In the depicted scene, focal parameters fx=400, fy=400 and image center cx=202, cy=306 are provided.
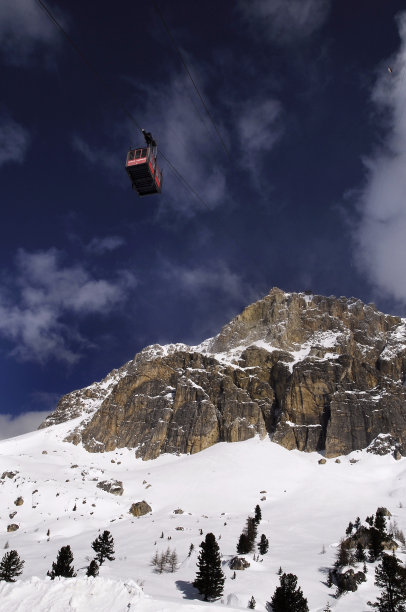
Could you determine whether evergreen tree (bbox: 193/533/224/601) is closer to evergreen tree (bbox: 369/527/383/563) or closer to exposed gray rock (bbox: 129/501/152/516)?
evergreen tree (bbox: 369/527/383/563)

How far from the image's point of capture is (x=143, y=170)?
2142cm

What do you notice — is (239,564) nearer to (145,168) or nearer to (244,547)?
(244,547)

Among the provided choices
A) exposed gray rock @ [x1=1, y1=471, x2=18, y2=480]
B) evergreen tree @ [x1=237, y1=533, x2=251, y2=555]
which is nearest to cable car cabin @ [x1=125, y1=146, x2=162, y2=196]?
evergreen tree @ [x1=237, y1=533, x2=251, y2=555]

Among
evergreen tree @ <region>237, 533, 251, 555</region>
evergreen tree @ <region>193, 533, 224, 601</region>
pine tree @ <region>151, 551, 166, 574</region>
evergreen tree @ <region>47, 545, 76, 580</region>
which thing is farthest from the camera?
evergreen tree @ <region>237, 533, 251, 555</region>

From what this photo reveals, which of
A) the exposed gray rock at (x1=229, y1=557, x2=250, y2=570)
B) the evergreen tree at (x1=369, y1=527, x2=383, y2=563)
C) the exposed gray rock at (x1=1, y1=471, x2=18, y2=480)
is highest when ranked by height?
the exposed gray rock at (x1=1, y1=471, x2=18, y2=480)

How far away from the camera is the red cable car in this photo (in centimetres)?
2131

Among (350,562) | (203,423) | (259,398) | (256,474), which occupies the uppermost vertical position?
(259,398)

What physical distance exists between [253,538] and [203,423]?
7560cm

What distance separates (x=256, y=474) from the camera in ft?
318

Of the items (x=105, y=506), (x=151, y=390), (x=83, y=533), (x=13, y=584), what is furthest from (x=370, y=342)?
(x=13, y=584)

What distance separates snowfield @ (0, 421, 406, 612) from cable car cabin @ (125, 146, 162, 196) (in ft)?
67.4

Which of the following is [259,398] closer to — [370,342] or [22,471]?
[370,342]

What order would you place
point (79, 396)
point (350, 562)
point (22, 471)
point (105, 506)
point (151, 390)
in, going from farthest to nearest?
point (79, 396)
point (151, 390)
point (22, 471)
point (105, 506)
point (350, 562)

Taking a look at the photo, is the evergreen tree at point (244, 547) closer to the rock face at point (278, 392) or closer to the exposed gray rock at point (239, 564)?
the exposed gray rock at point (239, 564)
